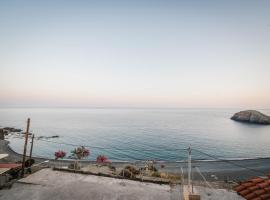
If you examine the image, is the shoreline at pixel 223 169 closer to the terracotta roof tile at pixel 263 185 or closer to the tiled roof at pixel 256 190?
the tiled roof at pixel 256 190

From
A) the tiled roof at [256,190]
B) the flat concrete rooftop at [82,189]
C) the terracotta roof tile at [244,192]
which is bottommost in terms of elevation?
the flat concrete rooftop at [82,189]

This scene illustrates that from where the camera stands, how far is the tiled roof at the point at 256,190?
839cm

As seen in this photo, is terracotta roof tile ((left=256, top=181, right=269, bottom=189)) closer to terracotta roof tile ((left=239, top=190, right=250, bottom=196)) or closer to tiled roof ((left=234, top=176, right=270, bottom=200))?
tiled roof ((left=234, top=176, right=270, bottom=200))

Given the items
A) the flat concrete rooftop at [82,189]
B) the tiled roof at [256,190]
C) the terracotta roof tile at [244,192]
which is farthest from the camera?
the flat concrete rooftop at [82,189]

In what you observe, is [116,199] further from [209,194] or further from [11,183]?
[11,183]

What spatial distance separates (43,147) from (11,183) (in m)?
69.7

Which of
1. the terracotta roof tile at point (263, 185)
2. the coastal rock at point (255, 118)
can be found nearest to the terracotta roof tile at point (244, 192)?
the terracotta roof tile at point (263, 185)

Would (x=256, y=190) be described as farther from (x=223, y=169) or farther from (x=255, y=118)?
(x=255, y=118)

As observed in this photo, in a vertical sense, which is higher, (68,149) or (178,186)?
(178,186)

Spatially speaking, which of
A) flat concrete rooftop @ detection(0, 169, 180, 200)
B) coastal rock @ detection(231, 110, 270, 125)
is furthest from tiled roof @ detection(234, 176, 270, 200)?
coastal rock @ detection(231, 110, 270, 125)

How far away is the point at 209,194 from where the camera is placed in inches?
427

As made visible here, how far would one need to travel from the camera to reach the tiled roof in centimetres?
839

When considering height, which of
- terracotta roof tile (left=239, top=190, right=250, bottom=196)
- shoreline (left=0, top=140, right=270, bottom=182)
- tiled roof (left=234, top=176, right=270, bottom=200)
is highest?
tiled roof (left=234, top=176, right=270, bottom=200)

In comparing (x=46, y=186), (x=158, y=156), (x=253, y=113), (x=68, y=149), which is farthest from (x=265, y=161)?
(x=253, y=113)
